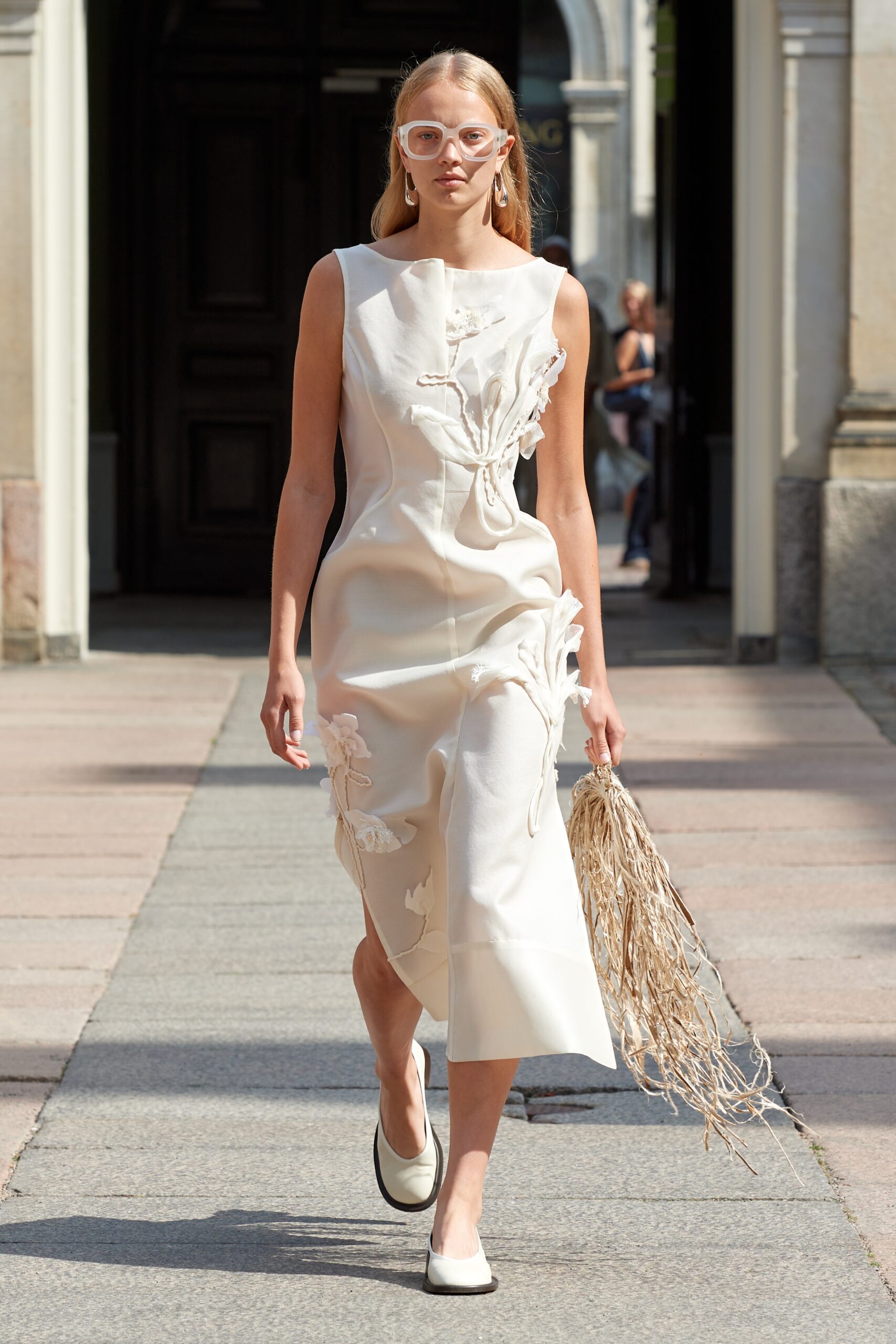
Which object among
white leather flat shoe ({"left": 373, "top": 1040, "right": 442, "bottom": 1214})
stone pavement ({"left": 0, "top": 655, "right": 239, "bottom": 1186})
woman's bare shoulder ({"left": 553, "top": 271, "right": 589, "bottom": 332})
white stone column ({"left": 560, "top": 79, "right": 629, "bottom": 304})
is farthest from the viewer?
white stone column ({"left": 560, "top": 79, "right": 629, "bottom": 304})

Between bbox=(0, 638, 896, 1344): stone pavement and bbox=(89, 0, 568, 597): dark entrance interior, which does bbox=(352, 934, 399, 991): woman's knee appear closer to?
bbox=(0, 638, 896, 1344): stone pavement

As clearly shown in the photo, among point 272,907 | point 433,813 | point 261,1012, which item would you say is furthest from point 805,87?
point 433,813

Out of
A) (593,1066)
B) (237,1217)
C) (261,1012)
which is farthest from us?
(261,1012)

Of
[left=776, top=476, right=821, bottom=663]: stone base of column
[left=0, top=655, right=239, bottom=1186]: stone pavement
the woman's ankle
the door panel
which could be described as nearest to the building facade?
[left=776, top=476, right=821, bottom=663]: stone base of column

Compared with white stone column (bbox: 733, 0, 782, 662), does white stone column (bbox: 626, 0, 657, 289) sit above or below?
above

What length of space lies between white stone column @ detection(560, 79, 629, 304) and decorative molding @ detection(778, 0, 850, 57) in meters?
13.4

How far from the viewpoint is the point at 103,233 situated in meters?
11.1

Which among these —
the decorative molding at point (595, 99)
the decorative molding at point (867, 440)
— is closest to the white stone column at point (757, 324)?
the decorative molding at point (867, 440)

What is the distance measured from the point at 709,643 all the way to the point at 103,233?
4343mm

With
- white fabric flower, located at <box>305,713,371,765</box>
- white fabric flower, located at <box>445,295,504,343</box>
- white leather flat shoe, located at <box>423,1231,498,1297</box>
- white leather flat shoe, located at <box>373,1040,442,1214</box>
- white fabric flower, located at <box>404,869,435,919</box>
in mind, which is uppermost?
white fabric flower, located at <box>445,295,504,343</box>

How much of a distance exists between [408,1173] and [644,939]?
1.51 ft

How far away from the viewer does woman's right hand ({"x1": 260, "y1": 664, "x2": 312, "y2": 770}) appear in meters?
2.71

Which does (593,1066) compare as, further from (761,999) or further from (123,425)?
(123,425)

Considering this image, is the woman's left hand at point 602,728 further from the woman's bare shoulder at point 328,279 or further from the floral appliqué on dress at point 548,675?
the woman's bare shoulder at point 328,279
